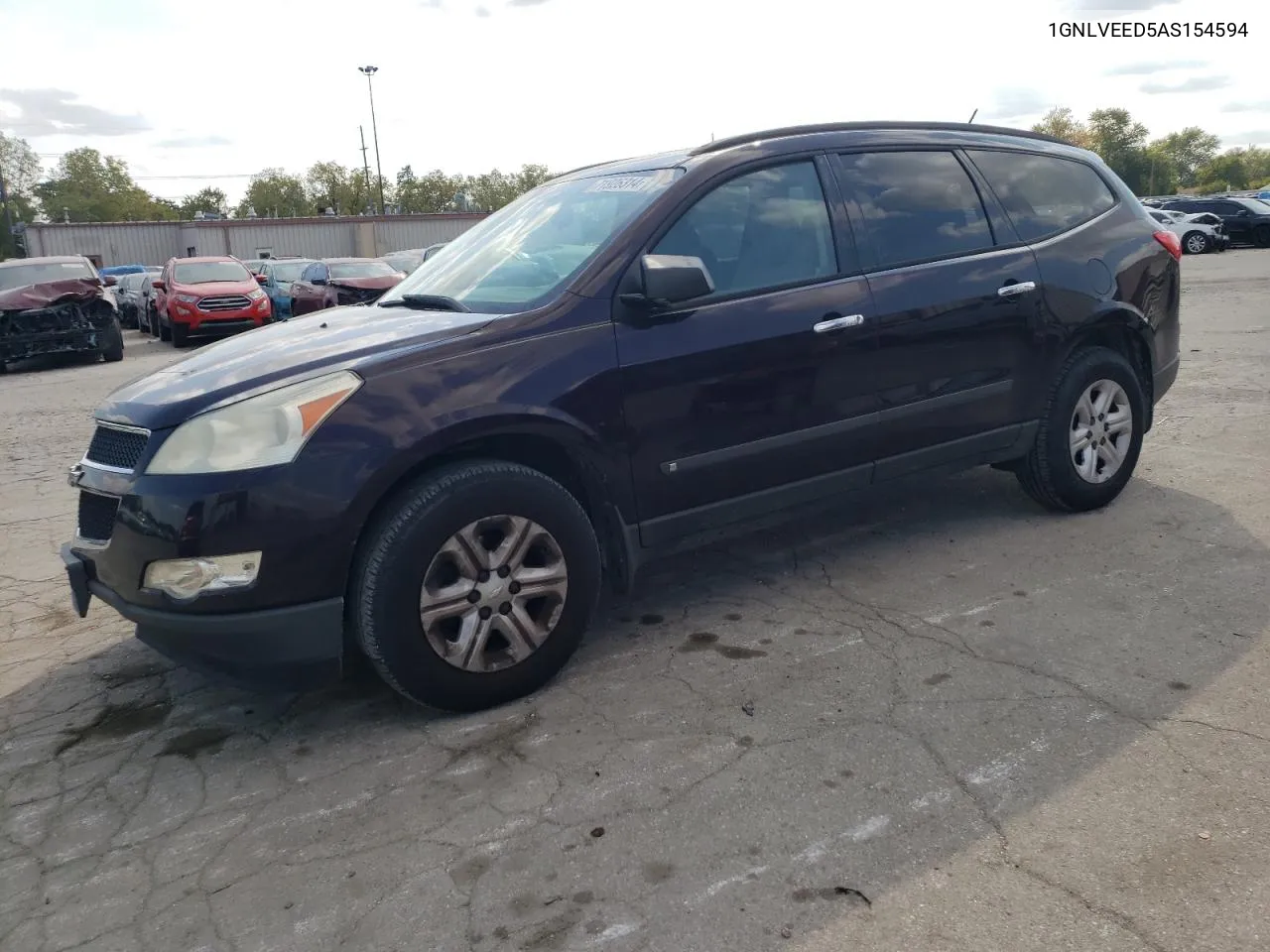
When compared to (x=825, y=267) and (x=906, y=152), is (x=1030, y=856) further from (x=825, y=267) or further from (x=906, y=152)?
(x=906, y=152)

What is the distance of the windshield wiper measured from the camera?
3664 millimetres

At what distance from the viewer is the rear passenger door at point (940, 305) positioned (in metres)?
4.05

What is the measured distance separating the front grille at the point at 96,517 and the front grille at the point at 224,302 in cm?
1534

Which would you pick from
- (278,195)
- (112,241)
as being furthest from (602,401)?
(278,195)

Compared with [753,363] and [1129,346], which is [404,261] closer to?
[1129,346]

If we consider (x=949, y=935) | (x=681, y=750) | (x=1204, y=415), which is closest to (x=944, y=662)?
(x=681, y=750)

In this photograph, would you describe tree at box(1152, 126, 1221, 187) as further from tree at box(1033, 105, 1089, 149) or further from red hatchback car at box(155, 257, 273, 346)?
red hatchback car at box(155, 257, 273, 346)

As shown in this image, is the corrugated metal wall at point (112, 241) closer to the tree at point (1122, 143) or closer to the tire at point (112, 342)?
the tire at point (112, 342)

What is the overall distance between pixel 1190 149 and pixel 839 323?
135 metres

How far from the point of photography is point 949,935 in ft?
6.97

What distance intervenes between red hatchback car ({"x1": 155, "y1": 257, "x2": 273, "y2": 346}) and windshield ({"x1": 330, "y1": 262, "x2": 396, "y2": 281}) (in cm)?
140

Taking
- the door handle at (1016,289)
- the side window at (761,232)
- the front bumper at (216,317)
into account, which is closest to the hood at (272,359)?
the side window at (761,232)

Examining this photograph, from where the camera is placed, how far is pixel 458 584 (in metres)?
3.11

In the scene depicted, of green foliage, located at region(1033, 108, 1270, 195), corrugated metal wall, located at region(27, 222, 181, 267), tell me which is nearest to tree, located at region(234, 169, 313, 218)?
corrugated metal wall, located at region(27, 222, 181, 267)
